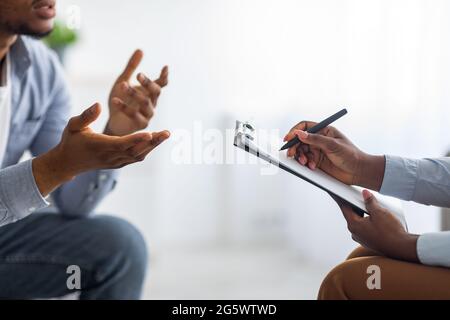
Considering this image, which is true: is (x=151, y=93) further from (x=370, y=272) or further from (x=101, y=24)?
(x=101, y=24)

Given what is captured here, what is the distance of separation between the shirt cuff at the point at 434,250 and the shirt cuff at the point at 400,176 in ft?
0.46

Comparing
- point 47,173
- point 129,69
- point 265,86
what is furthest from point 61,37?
point 47,173

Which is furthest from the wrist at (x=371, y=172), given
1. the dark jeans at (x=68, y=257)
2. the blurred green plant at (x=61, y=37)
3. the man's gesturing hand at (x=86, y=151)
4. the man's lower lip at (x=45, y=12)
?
the blurred green plant at (x=61, y=37)

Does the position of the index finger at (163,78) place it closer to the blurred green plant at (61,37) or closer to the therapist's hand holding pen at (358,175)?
the therapist's hand holding pen at (358,175)

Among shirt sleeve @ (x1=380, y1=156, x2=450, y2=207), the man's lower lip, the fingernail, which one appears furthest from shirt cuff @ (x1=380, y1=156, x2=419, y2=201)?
Result: the man's lower lip

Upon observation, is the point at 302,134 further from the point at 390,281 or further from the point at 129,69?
the point at 129,69

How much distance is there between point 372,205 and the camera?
0.70 m

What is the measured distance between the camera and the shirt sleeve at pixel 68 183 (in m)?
1.08

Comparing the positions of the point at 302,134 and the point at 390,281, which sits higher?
the point at 302,134

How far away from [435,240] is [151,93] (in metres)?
0.59

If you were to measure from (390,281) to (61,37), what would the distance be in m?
1.69

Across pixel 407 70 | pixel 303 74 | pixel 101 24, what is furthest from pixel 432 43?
pixel 101 24

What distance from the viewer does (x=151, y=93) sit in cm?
101

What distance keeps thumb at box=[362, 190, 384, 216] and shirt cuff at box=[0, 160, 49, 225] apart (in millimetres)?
453
